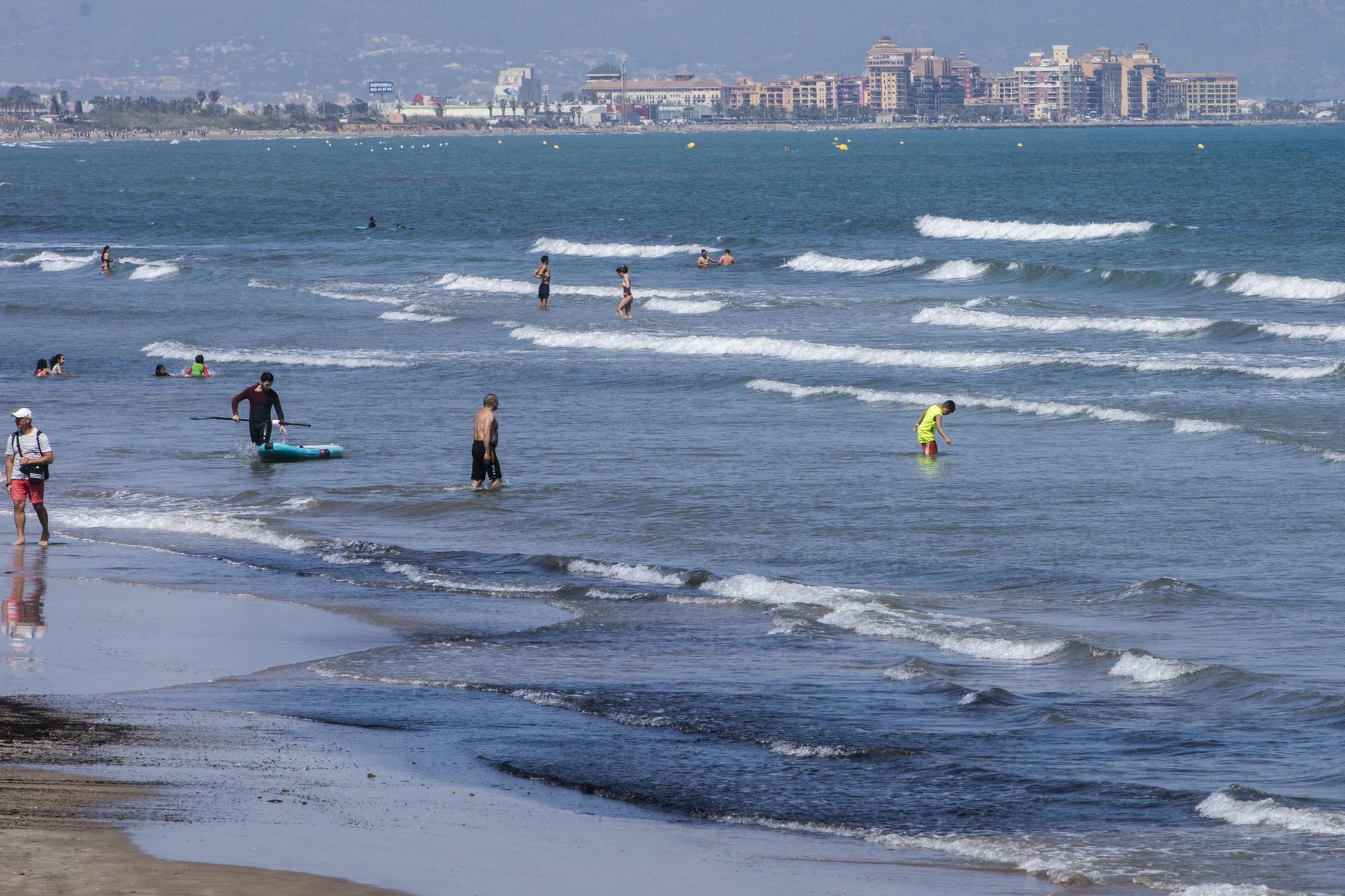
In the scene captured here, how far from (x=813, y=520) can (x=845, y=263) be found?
111 feet

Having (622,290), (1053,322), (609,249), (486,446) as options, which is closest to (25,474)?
(486,446)

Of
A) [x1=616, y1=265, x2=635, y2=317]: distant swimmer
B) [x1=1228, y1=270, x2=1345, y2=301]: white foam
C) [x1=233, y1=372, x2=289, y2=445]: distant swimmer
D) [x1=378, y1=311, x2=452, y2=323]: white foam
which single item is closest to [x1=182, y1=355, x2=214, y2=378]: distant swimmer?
[x1=233, y1=372, x2=289, y2=445]: distant swimmer

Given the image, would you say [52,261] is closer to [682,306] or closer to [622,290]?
[622,290]

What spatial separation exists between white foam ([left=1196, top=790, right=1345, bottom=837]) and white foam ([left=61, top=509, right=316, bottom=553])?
1050 centimetres

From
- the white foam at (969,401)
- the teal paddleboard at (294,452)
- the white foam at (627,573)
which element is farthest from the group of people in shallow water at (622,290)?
the white foam at (627,573)

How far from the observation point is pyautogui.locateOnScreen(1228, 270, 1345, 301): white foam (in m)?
39.8

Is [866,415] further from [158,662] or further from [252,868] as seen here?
[252,868]

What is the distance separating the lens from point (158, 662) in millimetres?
11891

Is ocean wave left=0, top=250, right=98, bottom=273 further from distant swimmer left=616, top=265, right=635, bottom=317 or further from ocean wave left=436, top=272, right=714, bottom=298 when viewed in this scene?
distant swimmer left=616, top=265, right=635, bottom=317

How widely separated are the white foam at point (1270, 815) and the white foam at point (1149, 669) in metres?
2.66

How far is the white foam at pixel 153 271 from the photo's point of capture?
5197 centimetres

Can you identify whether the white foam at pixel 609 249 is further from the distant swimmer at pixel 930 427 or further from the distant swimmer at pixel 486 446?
the distant swimmer at pixel 486 446

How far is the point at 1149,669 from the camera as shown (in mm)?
11891

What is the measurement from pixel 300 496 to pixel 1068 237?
151 feet
